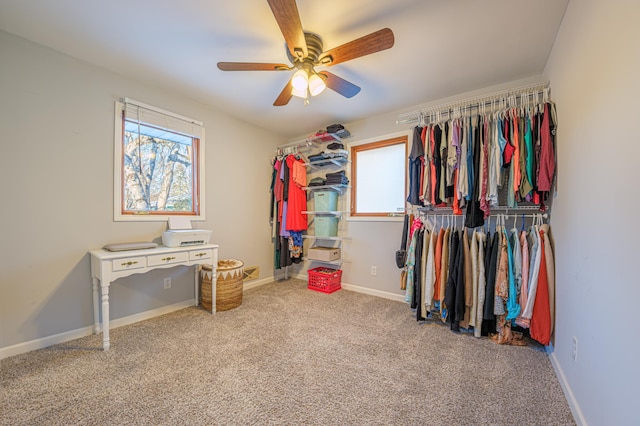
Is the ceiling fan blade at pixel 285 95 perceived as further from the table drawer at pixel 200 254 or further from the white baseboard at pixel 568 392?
the white baseboard at pixel 568 392

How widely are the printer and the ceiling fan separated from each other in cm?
158

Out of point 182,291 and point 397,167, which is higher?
point 397,167

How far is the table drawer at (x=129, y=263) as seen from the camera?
1958mm

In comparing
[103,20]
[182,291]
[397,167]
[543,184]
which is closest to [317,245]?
[397,167]

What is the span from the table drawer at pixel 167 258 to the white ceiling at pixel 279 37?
171cm

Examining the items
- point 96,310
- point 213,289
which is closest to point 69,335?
point 96,310

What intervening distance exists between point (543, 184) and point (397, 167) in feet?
5.05

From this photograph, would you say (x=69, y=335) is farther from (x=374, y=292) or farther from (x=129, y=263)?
(x=374, y=292)

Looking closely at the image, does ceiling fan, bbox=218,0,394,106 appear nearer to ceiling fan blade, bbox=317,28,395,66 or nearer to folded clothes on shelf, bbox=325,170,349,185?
ceiling fan blade, bbox=317,28,395,66

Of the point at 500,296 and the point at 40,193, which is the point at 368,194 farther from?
the point at 40,193

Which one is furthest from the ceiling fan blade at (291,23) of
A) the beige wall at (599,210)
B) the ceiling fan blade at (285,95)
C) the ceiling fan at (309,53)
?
the beige wall at (599,210)

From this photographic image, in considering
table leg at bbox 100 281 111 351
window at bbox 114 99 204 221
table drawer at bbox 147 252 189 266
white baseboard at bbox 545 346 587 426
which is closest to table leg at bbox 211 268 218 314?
table drawer at bbox 147 252 189 266

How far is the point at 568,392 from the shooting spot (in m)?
1.41

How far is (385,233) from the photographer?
3.18 meters
